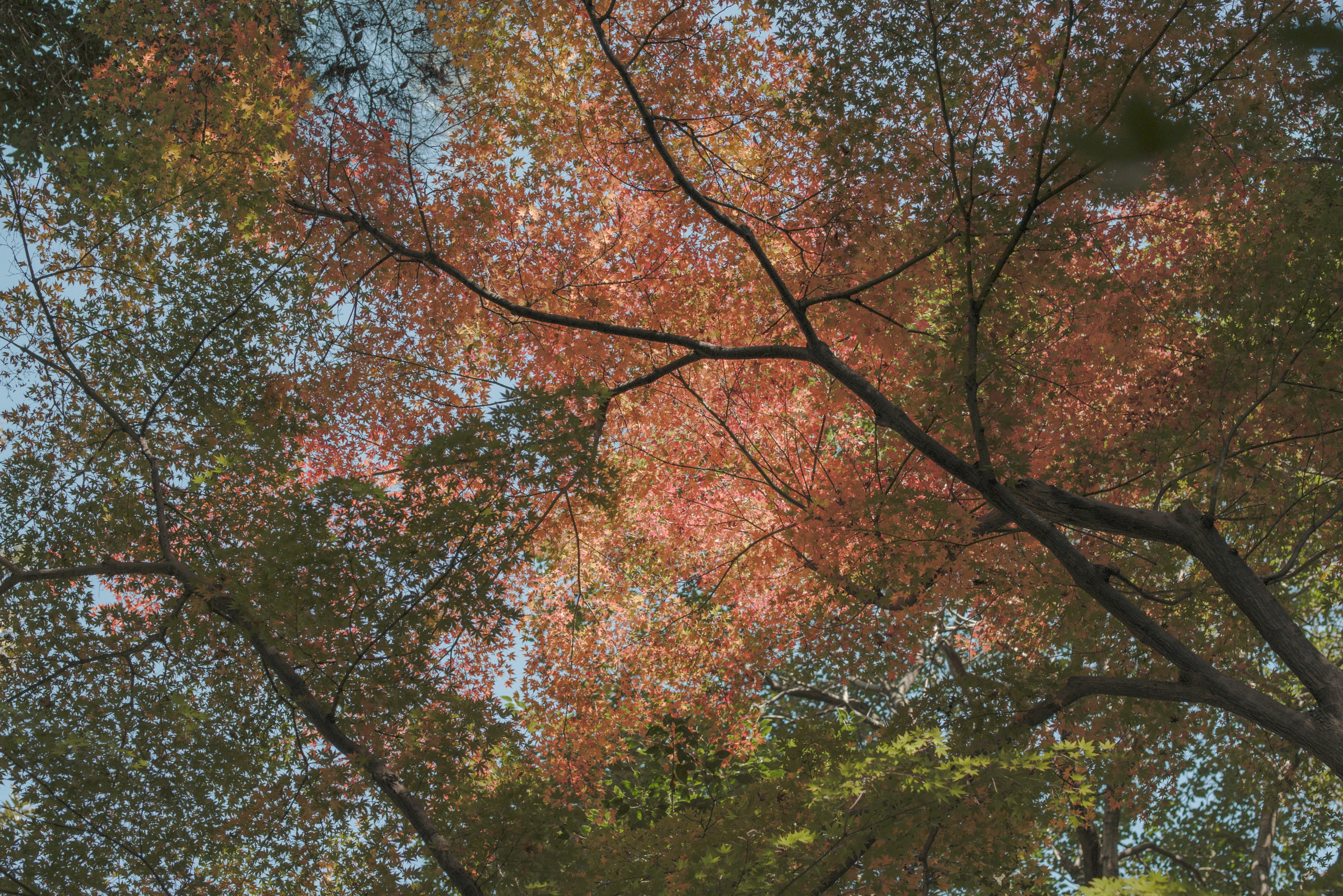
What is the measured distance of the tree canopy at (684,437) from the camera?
538cm

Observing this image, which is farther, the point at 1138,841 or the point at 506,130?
the point at 1138,841

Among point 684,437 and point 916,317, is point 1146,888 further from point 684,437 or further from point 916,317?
point 684,437

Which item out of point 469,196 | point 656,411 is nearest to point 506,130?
point 469,196

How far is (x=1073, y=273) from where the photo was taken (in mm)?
8406

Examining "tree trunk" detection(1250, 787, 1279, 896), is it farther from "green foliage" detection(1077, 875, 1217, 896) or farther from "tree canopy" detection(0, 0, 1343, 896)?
"green foliage" detection(1077, 875, 1217, 896)

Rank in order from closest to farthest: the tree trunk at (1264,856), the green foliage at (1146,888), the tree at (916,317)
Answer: the green foliage at (1146,888) → the tree at (916,317) → the tree trunk at (1264,856)

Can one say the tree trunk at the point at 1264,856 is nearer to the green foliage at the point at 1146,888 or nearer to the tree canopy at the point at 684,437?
the tree canopy at the point at 684,437

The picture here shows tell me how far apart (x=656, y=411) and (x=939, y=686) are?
506 cm

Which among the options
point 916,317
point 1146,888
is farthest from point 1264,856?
point 1146,888

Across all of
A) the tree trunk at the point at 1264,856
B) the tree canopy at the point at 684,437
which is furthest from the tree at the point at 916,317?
the tree trunk at the point at 1264,856

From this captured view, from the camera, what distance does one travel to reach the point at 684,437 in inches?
420

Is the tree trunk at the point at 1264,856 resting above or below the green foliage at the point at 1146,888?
above

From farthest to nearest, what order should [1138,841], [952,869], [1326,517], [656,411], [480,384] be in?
1. [1138,841]
2. [656,411]
3. [480,384]
4. [952,869]
5. [1326,517]

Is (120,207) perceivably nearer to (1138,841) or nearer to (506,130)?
(506,130)
